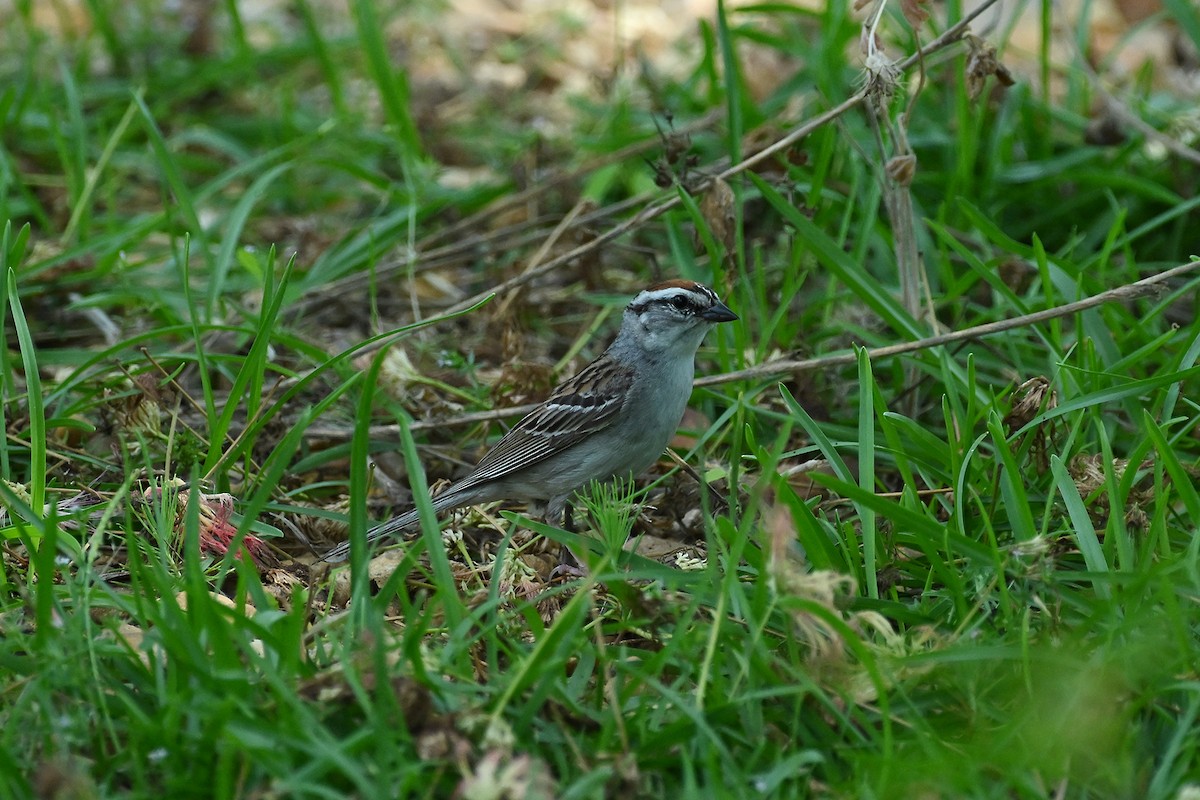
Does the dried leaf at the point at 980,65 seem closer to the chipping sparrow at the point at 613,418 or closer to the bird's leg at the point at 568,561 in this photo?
the chipping sparrow at the point at 613,418

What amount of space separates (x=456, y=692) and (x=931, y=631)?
1.15 metres

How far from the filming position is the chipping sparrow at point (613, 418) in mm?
4480

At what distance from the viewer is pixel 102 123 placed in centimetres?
665

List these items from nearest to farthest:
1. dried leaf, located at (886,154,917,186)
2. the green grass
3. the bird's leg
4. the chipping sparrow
→ 1. the green grass
2. the bird's leg
3. dried leaf, located at (886,154,917,186)
4. the chipping sparrow

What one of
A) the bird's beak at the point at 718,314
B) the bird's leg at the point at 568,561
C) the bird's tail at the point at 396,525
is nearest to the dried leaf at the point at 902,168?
the bird's beak at the point at 718,314

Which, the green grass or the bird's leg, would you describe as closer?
the green grass

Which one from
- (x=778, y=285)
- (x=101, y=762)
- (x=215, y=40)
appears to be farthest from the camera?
(x=215, y=40)

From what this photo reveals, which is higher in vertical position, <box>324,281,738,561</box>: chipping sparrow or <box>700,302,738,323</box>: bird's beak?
<box>700,302,738,323</box>: bird's beak

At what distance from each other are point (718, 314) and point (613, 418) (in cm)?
52

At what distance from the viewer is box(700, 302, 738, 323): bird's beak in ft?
14.8

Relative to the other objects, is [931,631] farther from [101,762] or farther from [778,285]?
[778,285]

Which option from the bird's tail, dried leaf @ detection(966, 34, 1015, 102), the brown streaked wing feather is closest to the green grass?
the bird's tail

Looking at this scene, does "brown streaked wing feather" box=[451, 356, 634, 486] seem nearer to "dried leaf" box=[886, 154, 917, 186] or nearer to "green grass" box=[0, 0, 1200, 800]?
"green grass" box=[0, 0, 1200, 800]

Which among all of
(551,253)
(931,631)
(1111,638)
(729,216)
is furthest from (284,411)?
(1111,638)
